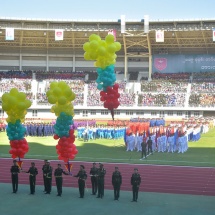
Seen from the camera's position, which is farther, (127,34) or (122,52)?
(122,52)

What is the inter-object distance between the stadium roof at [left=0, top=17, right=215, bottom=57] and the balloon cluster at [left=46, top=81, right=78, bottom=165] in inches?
1189

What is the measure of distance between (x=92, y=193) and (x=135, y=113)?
3137 centimetres

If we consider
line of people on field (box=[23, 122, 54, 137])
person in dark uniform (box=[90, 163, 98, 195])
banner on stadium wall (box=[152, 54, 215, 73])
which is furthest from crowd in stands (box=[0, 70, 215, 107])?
person in dark uniform (box=[90, 163, 98, 195])

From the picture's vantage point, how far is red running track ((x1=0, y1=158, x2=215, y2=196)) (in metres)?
13.4

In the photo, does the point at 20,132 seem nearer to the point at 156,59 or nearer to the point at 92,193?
the point at 92,193

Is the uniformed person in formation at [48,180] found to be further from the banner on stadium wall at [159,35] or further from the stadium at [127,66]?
the banner on stadium wall at [159,35]

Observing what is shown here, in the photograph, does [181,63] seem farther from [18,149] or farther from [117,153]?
[18,149]

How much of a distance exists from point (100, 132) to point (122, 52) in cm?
2345

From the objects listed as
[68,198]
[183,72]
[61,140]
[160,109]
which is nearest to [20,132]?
[61,140]

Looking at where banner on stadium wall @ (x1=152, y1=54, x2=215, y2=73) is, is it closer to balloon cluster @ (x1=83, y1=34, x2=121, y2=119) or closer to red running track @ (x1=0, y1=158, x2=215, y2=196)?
red running track @ (x1=0, y1=158, x2=215, y2=196)

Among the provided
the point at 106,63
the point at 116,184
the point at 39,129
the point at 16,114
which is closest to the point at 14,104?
the point at 16,114

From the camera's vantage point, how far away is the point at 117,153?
2092cm

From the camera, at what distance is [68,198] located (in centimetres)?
1215

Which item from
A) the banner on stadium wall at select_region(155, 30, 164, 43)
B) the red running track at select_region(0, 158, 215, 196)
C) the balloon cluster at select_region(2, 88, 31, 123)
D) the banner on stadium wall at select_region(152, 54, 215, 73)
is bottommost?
the red running track at select_region(0, 158, 215, 196)
